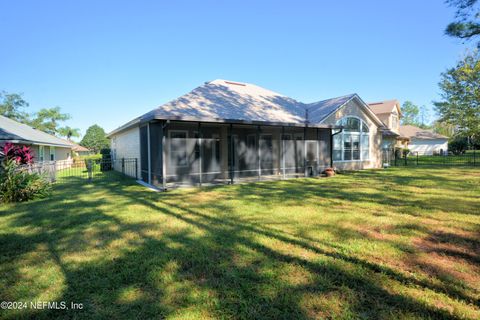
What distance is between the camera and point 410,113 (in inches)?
3081

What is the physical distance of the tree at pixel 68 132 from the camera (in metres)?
70.8

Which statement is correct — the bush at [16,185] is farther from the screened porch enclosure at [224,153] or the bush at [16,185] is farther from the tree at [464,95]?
the tree at [464,95]

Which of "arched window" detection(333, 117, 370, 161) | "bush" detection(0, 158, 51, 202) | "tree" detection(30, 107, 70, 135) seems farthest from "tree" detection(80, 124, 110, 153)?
"bush" detection(0, 158, 51, 202)

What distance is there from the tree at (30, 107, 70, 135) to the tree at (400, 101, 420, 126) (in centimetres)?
9577

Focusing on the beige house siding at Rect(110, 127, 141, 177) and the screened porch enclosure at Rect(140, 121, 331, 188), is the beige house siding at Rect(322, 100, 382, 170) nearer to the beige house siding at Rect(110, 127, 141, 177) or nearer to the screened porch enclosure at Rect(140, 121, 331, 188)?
the screened porch enclosure at Rect(140, 121, 331, 188)

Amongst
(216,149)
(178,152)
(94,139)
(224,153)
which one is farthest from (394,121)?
(94,139)

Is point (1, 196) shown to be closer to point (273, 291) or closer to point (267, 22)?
point (273, 291)

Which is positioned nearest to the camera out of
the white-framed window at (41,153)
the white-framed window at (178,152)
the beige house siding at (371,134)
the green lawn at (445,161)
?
the white-framed window at (178,152)

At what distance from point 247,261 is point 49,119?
77092 mm

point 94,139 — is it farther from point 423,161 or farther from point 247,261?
point 247,261

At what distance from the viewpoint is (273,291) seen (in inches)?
106

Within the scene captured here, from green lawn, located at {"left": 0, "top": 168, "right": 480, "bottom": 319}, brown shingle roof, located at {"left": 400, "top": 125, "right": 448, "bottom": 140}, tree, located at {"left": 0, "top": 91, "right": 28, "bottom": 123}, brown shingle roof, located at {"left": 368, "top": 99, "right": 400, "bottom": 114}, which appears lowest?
green lawn, located at {"left": 0, "top": 168, "right": 480, "bottom": 319}

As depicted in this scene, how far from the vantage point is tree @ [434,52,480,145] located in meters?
22.3

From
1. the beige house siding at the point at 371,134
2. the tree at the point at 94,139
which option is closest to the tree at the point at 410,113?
the beige house siding at the point at 371,134
